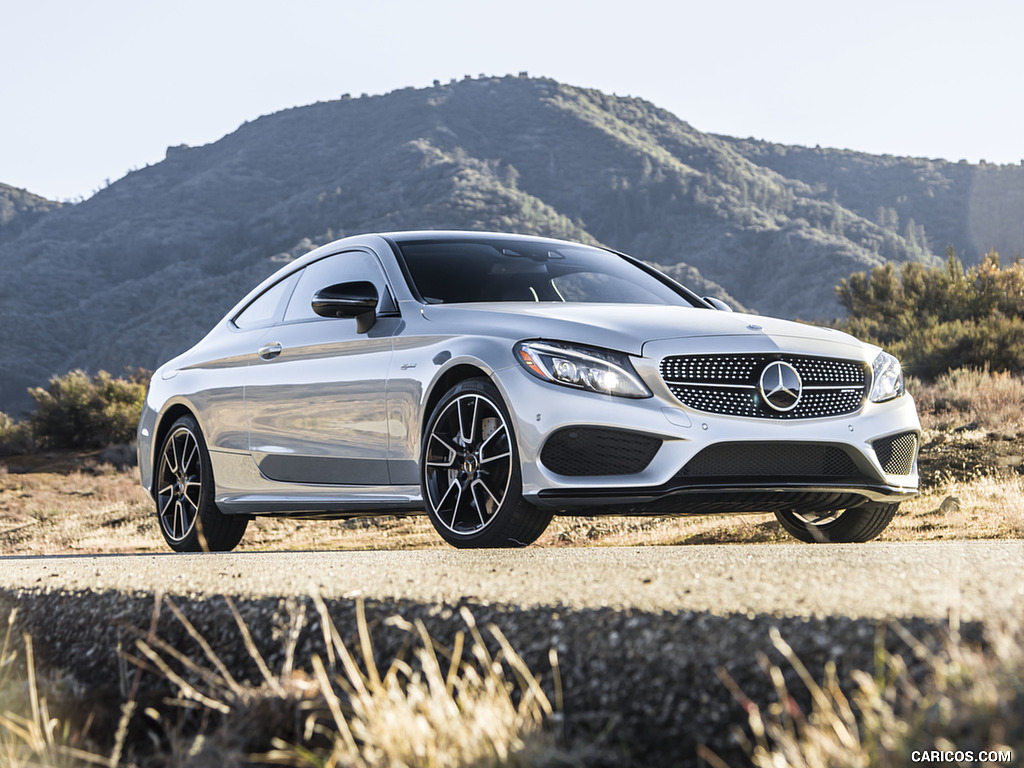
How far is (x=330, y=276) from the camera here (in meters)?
7.13

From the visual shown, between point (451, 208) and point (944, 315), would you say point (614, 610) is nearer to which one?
point (944, 315)

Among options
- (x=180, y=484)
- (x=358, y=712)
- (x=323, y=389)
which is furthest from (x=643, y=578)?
(x=180, y=484)

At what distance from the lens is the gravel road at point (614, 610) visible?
2.67 meters

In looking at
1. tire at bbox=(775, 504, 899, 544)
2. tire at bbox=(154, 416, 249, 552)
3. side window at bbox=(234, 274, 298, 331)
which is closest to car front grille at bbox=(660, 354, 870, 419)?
tire at bbox=(775, 504, 899, 544)

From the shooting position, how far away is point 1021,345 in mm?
20297

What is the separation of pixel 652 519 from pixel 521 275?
5.96m

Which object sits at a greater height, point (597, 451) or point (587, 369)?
point (587, 369)

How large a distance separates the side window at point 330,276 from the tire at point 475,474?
1154 millimetres

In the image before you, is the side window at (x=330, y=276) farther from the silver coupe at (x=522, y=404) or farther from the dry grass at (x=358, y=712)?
the dry grass at (x=358, y=712)

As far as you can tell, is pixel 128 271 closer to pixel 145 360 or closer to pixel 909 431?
pixel 145 360

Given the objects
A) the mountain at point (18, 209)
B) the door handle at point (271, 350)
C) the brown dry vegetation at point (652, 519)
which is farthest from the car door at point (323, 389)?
the mountain at point (18, 209)

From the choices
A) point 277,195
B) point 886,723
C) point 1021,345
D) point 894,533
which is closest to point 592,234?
point 277,195

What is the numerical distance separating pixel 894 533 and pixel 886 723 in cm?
735

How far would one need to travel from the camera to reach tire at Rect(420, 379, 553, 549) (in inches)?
209
